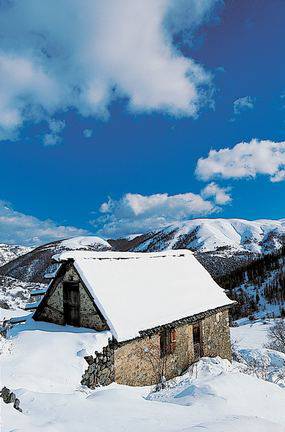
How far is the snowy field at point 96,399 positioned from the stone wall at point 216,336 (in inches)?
261

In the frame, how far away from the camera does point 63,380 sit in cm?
979

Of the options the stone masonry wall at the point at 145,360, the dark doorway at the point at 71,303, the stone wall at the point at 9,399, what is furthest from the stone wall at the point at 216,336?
the stone wall at the point at 9,399

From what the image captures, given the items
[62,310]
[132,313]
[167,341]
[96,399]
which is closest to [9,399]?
[96,399]

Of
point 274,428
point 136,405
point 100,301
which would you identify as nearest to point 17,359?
point 100,301

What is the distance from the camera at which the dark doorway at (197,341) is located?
15.8m

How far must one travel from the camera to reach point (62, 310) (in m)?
13.5

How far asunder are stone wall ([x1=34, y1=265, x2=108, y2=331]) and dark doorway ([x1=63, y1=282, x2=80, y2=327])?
0.17 meters

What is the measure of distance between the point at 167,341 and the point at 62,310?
4283 mm

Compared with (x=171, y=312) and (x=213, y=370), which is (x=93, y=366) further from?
(x=213, y=370)

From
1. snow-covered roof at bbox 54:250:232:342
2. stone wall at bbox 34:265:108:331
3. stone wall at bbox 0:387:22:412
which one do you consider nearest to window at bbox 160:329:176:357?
snow-covered roof at bbox 54:250:232:342

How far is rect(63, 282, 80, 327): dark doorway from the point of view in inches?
511

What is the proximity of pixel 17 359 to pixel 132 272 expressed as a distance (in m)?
6.17

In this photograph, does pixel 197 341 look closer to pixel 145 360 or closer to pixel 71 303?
pixel 145 360

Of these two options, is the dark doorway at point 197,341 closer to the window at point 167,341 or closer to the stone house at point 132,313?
the stone house at point 132,313
